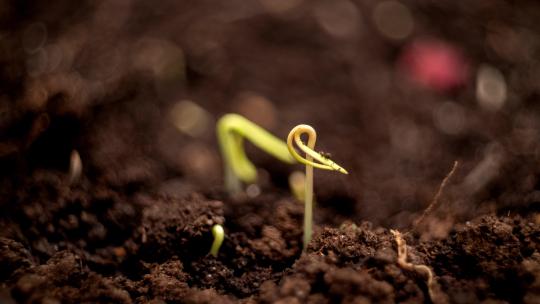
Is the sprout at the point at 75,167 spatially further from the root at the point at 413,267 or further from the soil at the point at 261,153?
the root at the point at 413,267

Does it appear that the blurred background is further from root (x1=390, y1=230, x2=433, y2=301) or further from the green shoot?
root (x1=390, y1=230, x2=433, y2=301)

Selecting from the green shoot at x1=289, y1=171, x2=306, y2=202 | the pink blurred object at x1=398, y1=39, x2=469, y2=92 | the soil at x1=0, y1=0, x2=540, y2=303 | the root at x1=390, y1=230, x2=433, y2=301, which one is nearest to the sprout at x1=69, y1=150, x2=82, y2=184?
the soil at x1=0, y1=0, x2=540, y2=303

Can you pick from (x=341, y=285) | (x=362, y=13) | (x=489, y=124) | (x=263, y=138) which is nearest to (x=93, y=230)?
(x=263, y=138)

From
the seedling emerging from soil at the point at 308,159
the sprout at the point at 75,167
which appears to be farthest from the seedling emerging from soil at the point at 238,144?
the sprout at the point at 75,167

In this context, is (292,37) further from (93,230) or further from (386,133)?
(93,230)

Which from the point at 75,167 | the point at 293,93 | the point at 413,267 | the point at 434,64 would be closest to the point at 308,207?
the point at 413,267
